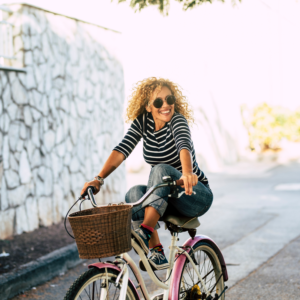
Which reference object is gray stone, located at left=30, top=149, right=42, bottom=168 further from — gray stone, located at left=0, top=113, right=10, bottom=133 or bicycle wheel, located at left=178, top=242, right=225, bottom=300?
bicycle wheel, located at left=178, top=242, right=225, bottom=300

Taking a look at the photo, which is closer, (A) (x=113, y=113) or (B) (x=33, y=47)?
(B) (x=33, y=47)

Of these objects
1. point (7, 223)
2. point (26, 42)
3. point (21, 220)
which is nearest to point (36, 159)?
point (21, 220)

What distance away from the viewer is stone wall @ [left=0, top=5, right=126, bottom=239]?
589cm

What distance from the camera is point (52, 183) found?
21.3 ft

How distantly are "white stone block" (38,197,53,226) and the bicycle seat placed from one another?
3.72 m

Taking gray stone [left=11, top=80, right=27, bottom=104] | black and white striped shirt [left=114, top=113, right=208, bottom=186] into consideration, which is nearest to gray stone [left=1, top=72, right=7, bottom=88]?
gray stone [left=11, top=80, right=27, bottom=104]

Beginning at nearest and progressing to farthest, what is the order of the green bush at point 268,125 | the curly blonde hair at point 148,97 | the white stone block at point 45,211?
1. the curly blonde hair at point 148,97
2. the white stone block at point 45,211
3. the green bush at point 268,125

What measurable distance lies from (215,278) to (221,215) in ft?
14.6

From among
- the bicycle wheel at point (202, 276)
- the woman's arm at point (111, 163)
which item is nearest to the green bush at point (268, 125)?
the bicycle wheel at point (202, 276)

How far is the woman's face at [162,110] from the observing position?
3059 millimetres

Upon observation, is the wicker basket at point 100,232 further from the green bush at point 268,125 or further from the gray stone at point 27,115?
the green bush at point 268,125

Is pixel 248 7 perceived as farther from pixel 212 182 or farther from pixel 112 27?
pixel 112 27

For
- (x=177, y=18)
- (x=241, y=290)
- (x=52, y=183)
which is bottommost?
(x=241, y=290)

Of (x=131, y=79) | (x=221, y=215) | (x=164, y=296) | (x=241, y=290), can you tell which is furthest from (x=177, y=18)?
(x=164, y=296)
